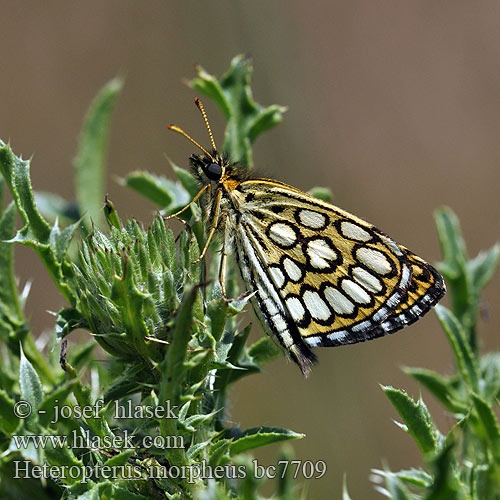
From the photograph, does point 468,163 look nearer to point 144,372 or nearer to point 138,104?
point 138,104

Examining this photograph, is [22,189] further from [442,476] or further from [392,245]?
[442,476]

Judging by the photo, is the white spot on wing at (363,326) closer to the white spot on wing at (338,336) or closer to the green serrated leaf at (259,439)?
the white spot on wing at (338,336)

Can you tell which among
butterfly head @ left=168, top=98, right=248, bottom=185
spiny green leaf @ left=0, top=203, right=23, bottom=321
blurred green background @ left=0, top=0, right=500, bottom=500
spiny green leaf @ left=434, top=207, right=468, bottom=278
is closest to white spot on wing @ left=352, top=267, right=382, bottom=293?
spiny green leaf @ left=434, top=207, right=468, bottom=278

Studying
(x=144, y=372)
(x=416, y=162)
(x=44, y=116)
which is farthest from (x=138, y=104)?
(x=144, y=372)

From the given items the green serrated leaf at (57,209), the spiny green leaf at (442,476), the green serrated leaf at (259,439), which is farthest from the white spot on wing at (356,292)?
Result: the green serrated leaf at (57,209)

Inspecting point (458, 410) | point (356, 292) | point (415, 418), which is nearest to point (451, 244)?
point (356, 292)

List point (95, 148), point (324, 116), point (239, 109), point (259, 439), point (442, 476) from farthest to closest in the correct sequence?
point (324, 116)
point (95, 148)
point (239, 109)
point (259, 439)
point (442, 476)

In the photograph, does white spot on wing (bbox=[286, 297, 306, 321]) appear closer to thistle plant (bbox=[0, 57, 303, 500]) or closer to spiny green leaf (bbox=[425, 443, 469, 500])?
thistle plant (bbox=[0, 57, 303, 500])
